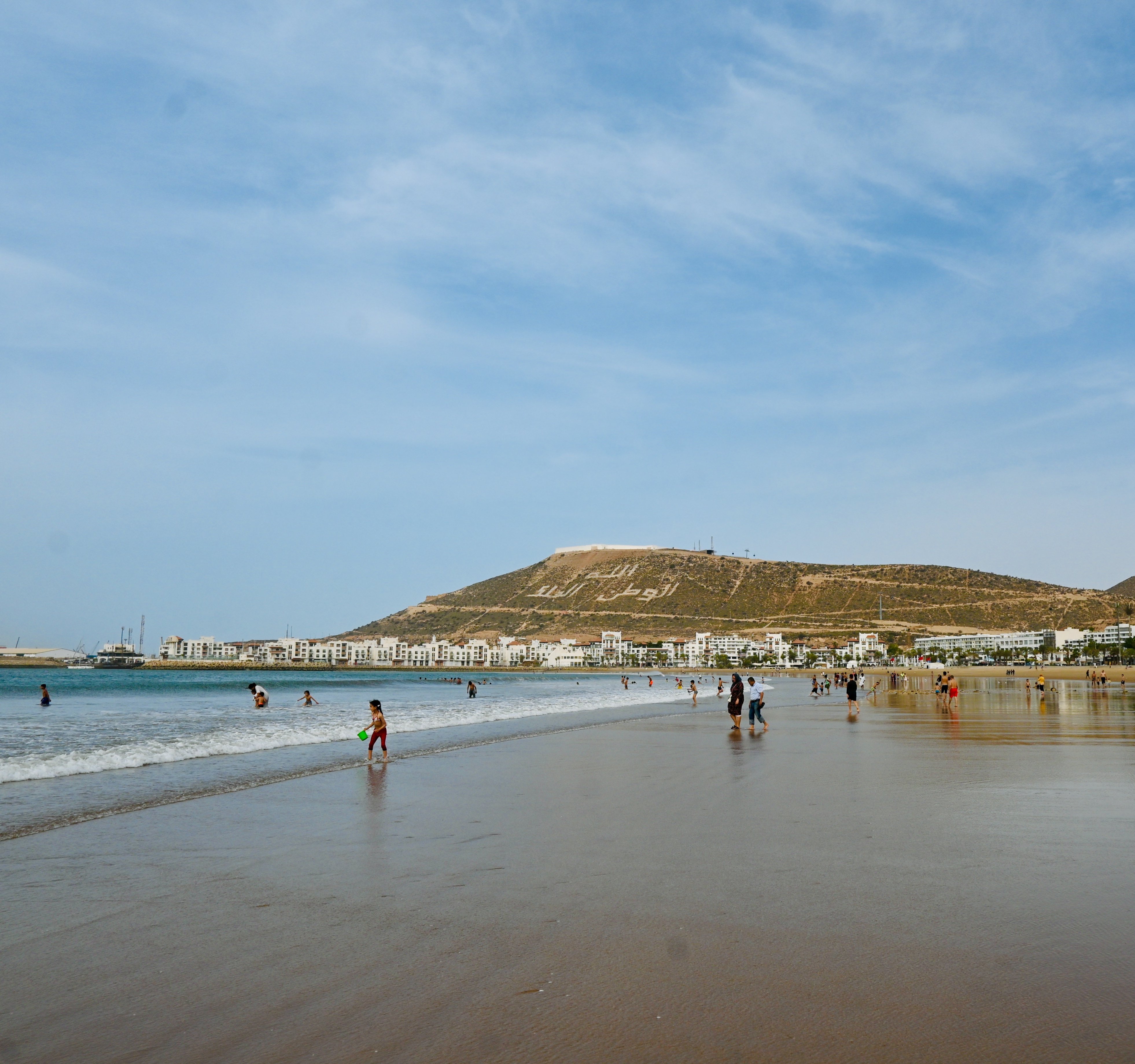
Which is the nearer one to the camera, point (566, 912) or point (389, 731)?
point (566, 912)

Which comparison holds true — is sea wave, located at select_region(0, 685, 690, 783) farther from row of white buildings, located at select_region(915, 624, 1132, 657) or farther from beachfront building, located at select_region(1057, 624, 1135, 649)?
beachfront building, located at select_region(1057, 624, 1135, 649)

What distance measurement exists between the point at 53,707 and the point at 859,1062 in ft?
187

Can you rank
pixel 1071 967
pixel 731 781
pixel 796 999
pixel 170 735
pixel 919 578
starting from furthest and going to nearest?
1. pixel 919 578
2. pixel 170 735
3. pixel 731 781
4. pixel 1071 967
5. pixel 796 999

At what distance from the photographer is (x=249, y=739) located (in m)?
24.0

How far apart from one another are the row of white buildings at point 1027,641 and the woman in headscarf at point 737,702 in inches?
4794

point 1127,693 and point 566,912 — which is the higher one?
point 566,912

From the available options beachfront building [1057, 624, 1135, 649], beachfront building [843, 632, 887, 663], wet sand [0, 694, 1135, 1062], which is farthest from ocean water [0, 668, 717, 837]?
beachfront building [1057, 624, 1135, 649]

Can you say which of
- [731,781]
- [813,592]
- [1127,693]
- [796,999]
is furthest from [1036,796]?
[813,592]

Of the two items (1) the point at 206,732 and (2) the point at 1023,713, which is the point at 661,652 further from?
(1) the point at 206,732

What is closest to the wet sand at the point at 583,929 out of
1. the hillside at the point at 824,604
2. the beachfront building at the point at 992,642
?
the beachfront building at the point at 992,642

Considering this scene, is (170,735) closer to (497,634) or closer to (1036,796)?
(1036,796)

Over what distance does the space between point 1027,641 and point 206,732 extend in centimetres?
14744

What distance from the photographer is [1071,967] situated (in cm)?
536

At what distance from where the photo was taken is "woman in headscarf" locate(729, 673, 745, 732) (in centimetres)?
2980
